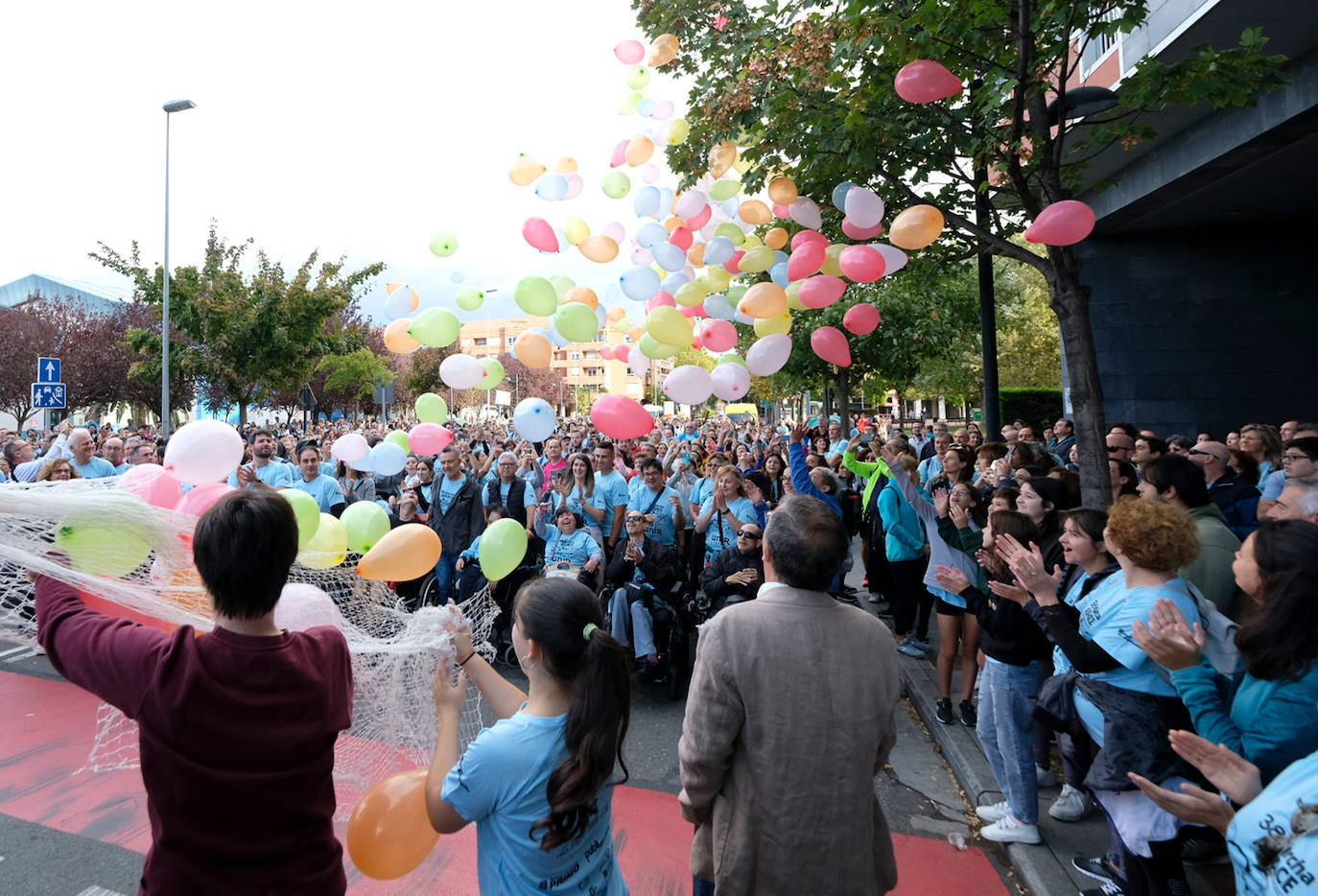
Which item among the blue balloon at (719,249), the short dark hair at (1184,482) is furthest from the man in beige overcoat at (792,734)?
the blue balloon at (719,249)

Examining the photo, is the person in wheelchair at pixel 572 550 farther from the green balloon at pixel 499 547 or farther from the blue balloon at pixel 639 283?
the blue balloon at pixel 639 283

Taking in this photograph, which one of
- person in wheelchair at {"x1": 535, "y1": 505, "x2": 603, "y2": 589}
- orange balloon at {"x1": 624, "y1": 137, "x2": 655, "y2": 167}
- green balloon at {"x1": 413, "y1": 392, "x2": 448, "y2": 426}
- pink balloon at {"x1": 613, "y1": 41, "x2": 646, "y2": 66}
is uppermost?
→ pink balloon at {"x1": 613, "y1": 41, "x2": 646, "y2": 66}

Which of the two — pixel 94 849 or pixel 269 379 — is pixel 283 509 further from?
pixel 269 379

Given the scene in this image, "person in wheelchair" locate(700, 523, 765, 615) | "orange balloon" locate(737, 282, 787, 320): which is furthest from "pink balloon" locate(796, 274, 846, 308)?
"person in wheelchair" locate(700, 523, 765, 615)

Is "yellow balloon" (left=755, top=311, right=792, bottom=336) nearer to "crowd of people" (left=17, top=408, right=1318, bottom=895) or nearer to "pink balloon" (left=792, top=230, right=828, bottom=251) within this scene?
"pink balloon" (left=792, top=230, right=828, bottom=251)

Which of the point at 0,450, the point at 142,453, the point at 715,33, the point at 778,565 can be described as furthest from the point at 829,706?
the point at 0,450

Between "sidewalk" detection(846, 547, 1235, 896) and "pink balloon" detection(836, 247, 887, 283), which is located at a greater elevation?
"pink balloon" detection(836, 247, 887, 283)

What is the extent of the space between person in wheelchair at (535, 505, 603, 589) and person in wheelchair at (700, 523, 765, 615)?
0.92 metres

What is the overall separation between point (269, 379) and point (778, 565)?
16406 mm

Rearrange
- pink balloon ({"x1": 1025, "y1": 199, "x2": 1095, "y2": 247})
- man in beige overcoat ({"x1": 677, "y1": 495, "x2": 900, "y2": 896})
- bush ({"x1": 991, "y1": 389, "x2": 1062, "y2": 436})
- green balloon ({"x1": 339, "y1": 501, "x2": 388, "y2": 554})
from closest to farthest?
man in beige overcoat ({"x1": 677, "y1": 495, "x2": 900, "y2": 896}) → green balloon ({"x1": 339, "y1": 501, "x2": 388, "y2": 554}) → pink balloon ({"x1": 1025, "y1": 199, "x2": 1095, "y2": 247}) → bush ({"x1": 991, "y1": 389, "x2": 1062, "y2": 436})

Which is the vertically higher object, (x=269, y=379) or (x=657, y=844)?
(x=269, y=379)

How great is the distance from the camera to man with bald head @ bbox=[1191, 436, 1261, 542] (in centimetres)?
463

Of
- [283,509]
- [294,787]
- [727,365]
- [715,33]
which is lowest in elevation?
[294,787]

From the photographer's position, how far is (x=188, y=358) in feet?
49.9
